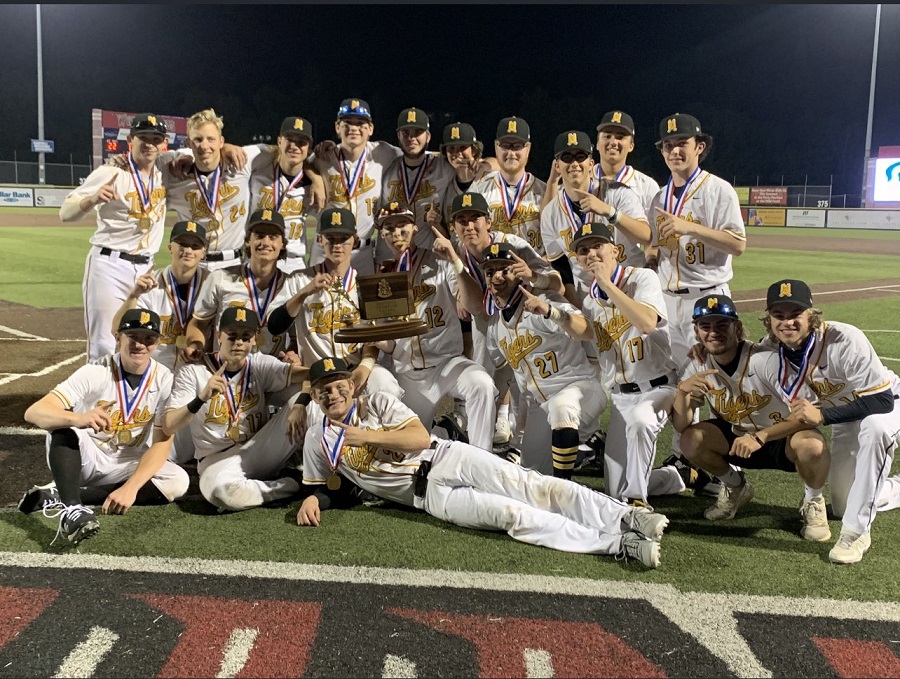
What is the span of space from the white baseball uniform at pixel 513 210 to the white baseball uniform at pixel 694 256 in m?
0.88

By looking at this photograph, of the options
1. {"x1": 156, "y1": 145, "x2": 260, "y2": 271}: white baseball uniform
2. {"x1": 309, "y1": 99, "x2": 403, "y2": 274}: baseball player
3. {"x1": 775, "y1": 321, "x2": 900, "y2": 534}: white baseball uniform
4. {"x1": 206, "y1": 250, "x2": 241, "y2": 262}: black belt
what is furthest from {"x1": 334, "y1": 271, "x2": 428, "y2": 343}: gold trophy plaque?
A: {"x1": 775, "y1": 321, "x2": 900, "y2": 534}: white baseball uniform

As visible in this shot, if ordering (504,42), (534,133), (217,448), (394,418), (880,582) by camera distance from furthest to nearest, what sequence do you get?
(504,42) < (534,133) < (217,448) < (394,418) < (880,582)

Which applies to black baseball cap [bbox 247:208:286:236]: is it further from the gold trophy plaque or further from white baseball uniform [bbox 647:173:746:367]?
white baseball uniform [bbox 647:173:746:367]

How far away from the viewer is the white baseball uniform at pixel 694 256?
225 inches

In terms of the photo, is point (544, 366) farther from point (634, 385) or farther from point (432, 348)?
point (432, 348)

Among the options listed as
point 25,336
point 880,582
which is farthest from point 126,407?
point 25,336

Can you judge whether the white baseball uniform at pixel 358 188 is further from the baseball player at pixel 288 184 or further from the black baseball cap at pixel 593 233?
the black baseball cap at pixel 593 233

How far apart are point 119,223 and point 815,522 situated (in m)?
5.09

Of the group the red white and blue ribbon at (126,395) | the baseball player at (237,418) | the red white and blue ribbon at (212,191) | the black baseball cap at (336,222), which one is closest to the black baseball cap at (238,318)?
the baseball player at (237,418)

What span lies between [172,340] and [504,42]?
6414 cm

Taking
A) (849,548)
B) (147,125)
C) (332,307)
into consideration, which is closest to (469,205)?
(332,307)

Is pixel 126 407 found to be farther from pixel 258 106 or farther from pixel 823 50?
pixel 823 50

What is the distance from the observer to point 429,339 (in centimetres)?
571

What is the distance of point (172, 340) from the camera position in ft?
17.8
